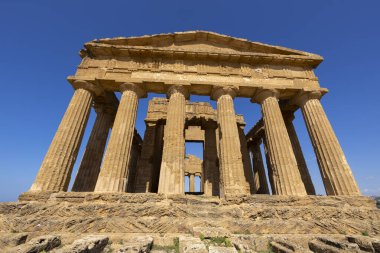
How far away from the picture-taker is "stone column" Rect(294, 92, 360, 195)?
32.7 feet

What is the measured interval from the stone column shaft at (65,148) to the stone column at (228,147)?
26.7 ft

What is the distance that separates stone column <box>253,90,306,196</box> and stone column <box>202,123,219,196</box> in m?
6.02

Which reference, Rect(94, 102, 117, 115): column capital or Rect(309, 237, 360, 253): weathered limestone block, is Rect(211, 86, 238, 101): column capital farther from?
Rect(309, 237, 360, 253): weathered limestone block

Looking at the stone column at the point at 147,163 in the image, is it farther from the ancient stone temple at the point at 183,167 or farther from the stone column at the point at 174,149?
the stone column at the point at 174,149

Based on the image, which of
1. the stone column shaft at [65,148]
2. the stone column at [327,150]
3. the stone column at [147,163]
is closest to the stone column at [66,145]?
the stone column shaft at [65,148]

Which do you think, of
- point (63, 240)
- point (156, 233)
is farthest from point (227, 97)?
point (63, 240)

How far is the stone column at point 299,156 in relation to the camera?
13.3 m

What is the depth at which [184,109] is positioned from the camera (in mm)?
11898

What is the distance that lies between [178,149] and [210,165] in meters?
6.98

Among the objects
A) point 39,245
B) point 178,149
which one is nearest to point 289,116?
point 178,149

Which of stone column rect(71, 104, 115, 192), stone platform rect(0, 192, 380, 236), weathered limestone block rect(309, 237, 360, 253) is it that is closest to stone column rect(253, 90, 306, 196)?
stone platform rect(0, 192, 380, 236)

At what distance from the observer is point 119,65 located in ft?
41.9

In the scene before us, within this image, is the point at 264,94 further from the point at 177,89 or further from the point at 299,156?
the point at 177,89

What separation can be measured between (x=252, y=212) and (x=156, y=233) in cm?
404
